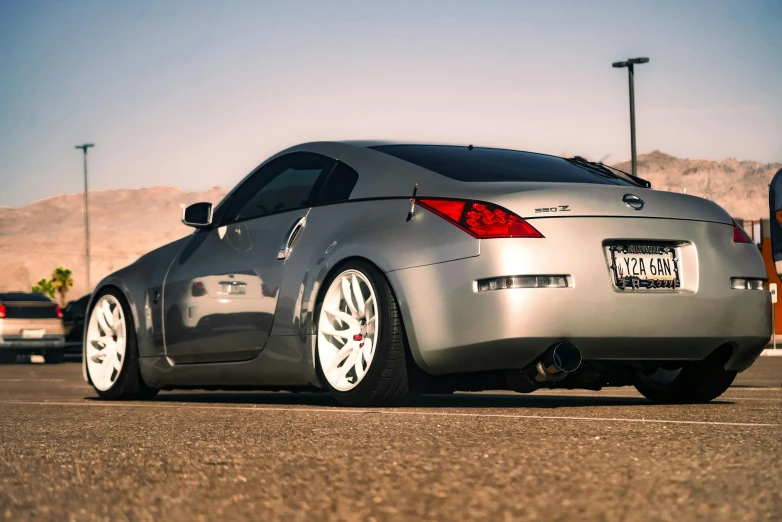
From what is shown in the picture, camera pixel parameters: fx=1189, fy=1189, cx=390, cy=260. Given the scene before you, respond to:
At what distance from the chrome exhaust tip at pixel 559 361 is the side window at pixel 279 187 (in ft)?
6.21

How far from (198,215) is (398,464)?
14.2 ft

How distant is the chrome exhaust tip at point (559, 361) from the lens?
5855 millimetres

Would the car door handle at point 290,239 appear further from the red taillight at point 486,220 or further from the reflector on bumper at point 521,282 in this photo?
the reflector on bumper at point 521,282

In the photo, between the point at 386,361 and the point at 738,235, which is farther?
the point at 738,235

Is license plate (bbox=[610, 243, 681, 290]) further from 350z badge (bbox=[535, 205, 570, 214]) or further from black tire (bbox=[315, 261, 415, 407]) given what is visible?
black tire (bbox=[315, 261, 415, 407])

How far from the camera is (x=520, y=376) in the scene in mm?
6008

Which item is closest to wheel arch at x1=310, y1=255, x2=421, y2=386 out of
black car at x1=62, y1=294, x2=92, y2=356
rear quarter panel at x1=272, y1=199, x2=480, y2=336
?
rear quarter panel at x1=272, y1=199, x2=480, y2=336

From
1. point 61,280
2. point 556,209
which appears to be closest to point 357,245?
point 556,209

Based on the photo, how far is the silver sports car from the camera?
5.82 m

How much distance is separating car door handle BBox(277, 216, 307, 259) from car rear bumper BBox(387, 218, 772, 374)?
105cm

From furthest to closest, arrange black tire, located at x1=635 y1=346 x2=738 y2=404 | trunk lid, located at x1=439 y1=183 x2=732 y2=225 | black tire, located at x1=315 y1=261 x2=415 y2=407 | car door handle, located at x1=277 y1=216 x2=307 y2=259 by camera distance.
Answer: car door handle, located at x1=277 y1=216 x2=307 y2=259
black tire, located at x1=635 y1=346 x2=738 y2=404
black tire, located at x1=315 y1=261 x2=415 y2=407
trunk lid, located at x1=439 y1=183 x2=732 y2=225

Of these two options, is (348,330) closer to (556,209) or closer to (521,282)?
(521,282)

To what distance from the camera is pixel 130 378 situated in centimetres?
808

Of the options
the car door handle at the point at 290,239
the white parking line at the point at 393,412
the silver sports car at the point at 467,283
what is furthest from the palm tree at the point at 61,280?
the car door handle at the point at 290,239
